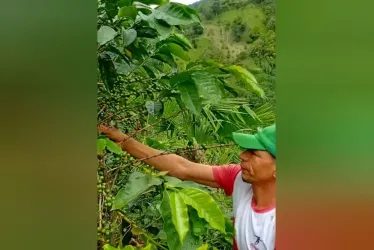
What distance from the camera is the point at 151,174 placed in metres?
1.30

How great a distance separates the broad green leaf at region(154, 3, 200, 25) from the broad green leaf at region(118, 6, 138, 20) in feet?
0.18

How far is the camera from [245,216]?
1256 millimetres

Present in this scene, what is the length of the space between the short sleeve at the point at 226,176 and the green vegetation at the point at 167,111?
21mm

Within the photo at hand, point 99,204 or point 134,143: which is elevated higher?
point 134,143

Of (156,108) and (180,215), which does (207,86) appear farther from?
(180,215)

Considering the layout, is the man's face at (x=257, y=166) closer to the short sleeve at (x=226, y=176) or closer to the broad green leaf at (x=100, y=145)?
the short sleeve at (x=226, y=176)

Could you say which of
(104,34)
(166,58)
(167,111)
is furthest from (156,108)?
(104,34)

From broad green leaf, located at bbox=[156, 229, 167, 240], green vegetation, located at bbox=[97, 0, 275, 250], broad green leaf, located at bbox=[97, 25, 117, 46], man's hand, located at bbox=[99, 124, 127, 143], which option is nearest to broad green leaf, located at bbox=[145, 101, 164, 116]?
green vegetation, located at bbox=[97, 0, 275, 250]

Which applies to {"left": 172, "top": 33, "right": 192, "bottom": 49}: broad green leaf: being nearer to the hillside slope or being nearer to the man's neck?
the hillside slope

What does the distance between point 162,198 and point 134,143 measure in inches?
6.7
